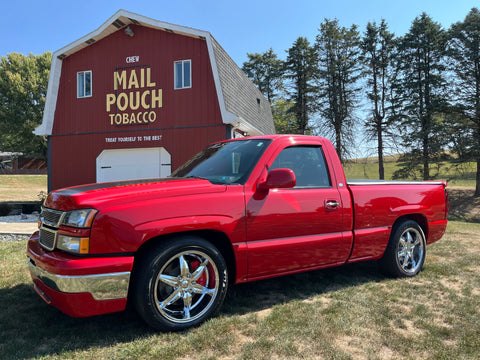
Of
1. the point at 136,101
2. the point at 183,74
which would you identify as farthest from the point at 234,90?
the point at 136,101

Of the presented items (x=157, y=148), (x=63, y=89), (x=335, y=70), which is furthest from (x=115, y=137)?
(x=335, y=70)

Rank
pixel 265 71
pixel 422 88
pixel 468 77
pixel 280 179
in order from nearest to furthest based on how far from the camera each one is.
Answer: pixel 280 179 → pixel 468 77 → pixel 422 88 → pixel 265 71

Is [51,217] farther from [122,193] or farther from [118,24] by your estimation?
[118,24]

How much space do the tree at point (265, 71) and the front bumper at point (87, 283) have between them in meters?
39.1

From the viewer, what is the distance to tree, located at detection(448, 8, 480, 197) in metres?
25.7

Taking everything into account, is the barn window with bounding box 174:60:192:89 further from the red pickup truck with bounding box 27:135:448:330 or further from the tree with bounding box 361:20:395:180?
the tree with bounding box 361:20:395:180

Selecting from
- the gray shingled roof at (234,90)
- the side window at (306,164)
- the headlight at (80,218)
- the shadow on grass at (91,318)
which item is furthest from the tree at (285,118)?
the headlight at (80,218)

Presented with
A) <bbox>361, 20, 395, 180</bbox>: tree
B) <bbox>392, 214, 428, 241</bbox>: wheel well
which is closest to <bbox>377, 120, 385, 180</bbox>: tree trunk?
<bbox>361, 20, 395, 180</bbox>: tree

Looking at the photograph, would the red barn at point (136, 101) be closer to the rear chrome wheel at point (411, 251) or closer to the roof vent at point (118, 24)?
the roof vent at point (118, 24)

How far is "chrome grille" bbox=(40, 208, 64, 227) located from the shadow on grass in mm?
929

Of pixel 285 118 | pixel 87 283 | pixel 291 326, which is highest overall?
pixel 285 118

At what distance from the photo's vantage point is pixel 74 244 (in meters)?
2.49

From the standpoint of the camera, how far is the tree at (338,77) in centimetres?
3194

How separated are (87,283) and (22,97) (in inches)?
1663
